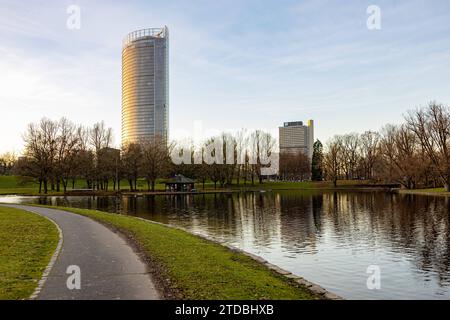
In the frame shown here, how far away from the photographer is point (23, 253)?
14.6 meters

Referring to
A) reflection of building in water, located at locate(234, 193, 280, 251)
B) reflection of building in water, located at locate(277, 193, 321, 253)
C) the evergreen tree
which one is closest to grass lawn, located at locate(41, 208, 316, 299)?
reflection of building in water, located at locate(234, 193, 280, 251)

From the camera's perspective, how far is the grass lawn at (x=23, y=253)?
10281 mm

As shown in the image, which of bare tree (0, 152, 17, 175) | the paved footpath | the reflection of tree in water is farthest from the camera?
bare tree (0, 152, 17, 175)

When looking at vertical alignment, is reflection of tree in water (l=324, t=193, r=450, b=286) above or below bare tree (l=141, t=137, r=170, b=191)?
below

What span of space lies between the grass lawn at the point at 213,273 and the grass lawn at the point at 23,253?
3.53 meters

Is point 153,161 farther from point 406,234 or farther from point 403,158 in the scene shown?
point 406,234

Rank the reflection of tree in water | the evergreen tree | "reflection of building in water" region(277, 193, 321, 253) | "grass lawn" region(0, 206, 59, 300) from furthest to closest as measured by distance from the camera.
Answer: the evergreen tree → "reflection of building in water" region(277, 193, 321, 253) → the reflection of tree in water → "grass lawn" region(0, 206, 59, 300)

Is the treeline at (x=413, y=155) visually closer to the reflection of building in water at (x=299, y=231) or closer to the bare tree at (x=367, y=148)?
the bare tree at (x=367, y=148)

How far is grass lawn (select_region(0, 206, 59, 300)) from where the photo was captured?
10.3 meters

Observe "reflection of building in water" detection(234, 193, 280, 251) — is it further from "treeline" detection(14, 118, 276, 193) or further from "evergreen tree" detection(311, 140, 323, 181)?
"evergreen tree" detection(311, 140, 323, 181)

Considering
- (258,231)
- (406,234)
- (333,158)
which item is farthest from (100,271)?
(333,158)

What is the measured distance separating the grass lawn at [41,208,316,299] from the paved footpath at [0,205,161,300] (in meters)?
0.74

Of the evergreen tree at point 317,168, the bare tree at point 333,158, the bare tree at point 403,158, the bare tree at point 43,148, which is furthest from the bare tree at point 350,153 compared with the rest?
the bare tree at point 43,148

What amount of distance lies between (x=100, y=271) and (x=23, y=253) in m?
4.20
